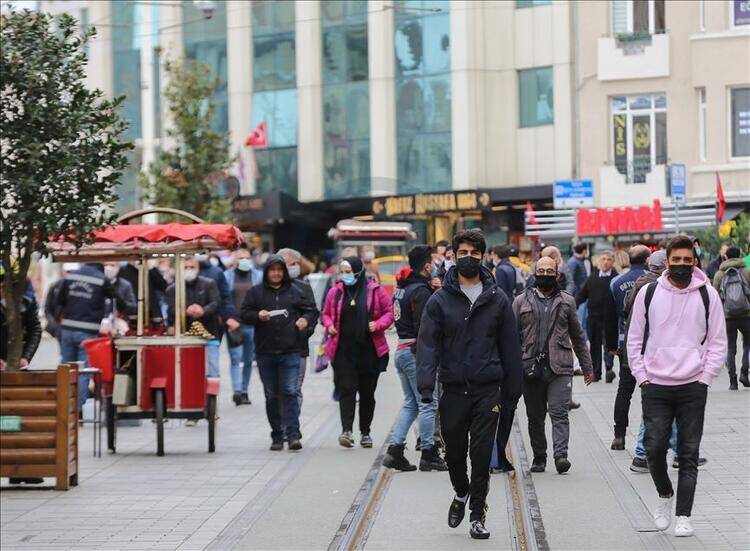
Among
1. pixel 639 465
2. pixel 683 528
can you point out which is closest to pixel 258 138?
pixel 639 465

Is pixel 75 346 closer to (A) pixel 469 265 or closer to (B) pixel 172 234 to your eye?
(B) pixel 172 234

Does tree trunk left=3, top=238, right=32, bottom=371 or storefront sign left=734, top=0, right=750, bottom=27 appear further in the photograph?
storefront sign left=734, top=0, right=750, bottom=27

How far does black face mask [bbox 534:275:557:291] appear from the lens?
12.4m

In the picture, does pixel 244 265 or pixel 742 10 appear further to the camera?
pixel 742 10

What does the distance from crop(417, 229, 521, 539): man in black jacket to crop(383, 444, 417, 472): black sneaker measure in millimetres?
2980

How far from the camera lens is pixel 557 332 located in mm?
12383

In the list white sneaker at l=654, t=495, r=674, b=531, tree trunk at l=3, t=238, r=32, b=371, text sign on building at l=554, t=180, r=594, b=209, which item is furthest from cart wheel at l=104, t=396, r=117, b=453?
text sign on building at l=554, t=180, r=594, b=209

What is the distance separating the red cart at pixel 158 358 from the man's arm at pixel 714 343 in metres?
5.84

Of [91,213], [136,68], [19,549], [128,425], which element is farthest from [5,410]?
[136,68]

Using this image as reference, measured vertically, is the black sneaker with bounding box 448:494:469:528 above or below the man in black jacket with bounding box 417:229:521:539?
below

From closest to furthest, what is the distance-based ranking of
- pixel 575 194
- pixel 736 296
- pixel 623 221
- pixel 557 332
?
pixel 557 332, pixel 736 296, pixel 575 194, pixel 623 221

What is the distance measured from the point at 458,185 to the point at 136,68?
44.8ft

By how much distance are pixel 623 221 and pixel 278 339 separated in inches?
785

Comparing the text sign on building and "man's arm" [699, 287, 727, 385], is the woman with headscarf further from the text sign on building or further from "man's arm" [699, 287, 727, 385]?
the text sign on building
